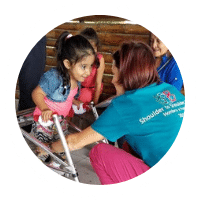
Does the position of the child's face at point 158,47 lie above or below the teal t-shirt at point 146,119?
above

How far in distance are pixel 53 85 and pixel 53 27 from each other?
2.19ft

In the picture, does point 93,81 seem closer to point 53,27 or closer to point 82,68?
point 82,68

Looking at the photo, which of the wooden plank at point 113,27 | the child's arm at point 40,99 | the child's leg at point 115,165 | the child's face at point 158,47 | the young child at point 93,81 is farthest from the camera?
the wooden plank at point 113,27

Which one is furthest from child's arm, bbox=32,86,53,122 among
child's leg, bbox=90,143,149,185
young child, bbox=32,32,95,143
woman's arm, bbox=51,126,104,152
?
child's leg, bbox=90,143,149,185

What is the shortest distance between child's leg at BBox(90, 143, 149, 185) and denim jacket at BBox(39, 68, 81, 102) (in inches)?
18.7

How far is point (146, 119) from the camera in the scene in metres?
1.24

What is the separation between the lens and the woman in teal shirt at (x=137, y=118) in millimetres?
1243

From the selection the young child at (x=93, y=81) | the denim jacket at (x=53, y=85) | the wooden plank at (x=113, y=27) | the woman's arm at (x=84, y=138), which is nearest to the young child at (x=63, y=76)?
the denim jacket at (x=53, y=85)

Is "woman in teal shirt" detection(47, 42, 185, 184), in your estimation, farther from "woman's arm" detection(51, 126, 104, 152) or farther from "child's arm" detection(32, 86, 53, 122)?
"child's arm" detection(32, 86, 53, 122)

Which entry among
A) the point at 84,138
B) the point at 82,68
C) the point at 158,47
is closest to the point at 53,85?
the point at 82,68

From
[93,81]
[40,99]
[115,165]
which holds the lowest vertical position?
[115,165]

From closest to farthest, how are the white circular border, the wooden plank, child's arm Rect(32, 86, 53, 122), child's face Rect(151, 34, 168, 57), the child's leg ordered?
the white circular border
the child's leg
child's arm Rect(32, 86, 53, 122)
child's face Rect(151, 34, 168, 57)
the wooden plank

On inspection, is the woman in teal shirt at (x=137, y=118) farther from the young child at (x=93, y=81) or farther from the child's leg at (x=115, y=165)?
the young child at (x=93, y=81)

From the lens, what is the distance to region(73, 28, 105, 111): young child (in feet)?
6.95
